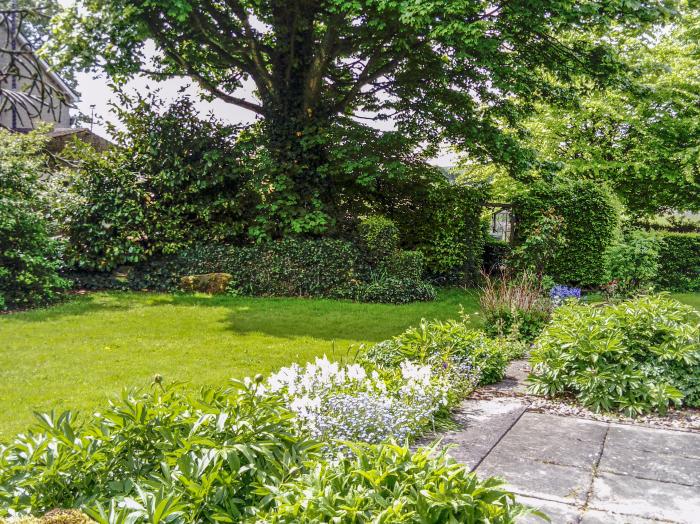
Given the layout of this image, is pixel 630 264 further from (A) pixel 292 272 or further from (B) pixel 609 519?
(B) pixel 609 519

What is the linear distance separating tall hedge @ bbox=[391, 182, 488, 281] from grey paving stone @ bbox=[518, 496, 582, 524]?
33.5ft

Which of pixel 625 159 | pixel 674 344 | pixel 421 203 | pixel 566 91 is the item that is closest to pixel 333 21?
pixel 421 203

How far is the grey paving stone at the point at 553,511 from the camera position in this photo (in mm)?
2641

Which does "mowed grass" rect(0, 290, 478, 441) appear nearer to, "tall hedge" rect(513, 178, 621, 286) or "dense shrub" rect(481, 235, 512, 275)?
"dense shrub" rect(481, 235, 512, 275)

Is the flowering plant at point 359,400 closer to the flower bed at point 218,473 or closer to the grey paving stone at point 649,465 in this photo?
the flower bed at point 218,473

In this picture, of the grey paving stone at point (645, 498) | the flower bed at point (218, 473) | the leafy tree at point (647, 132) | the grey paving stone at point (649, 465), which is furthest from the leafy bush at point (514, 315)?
the leafy tree at point (647, 132)

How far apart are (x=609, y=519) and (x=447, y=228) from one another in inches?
416

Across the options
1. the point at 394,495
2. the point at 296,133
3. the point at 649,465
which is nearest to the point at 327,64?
the point at 296,133

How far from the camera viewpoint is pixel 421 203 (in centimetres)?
1335

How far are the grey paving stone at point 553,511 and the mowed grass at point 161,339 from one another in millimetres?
2048

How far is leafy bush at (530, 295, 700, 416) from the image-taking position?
446cm

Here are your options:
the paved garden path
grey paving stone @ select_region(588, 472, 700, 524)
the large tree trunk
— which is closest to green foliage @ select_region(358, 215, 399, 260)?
the large tree trunk

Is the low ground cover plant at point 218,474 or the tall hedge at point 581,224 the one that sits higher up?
the tall hedge at point 581,224

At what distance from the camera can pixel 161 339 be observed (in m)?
7.56
